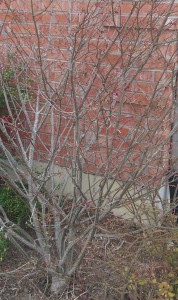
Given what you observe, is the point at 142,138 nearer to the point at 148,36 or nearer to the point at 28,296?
the point at 148,36

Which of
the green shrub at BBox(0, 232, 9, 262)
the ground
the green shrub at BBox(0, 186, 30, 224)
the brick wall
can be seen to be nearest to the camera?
the ground

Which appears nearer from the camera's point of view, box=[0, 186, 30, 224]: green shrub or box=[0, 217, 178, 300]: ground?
box=[0, 217, 178, 300]: ground

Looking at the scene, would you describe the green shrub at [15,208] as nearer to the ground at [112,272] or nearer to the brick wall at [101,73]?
the brick wall at [101,73]

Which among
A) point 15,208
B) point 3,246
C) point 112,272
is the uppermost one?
point 15,208

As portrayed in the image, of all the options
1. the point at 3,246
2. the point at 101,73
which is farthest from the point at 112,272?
the point at 101,73

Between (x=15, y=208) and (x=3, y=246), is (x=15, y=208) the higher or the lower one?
the higher one

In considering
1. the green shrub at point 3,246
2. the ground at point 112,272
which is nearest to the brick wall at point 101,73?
the ground at point 112,272

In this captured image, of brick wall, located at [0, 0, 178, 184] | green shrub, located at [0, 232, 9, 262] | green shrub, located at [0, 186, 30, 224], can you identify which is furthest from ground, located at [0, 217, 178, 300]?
green shrub, located at [0, 186, 30, 224]

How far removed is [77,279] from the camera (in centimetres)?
336

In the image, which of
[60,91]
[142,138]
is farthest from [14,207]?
[142,138]

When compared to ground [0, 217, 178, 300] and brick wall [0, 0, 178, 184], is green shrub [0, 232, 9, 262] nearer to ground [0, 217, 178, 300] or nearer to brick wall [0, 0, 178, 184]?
ground [0, 217, 178, 300]

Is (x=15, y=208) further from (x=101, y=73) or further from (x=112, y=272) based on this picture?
(x=101, y=73)

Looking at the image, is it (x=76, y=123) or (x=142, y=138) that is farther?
(x=142, y=138)

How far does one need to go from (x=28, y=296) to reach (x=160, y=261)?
996mm
